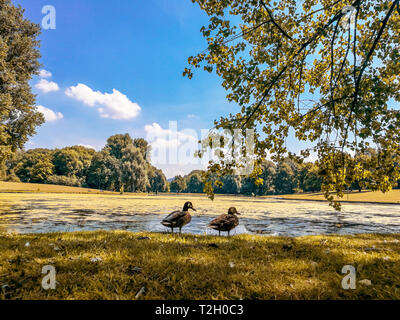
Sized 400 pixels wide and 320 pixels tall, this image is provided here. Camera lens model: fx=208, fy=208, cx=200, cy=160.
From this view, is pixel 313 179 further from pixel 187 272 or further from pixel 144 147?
pixel 187 272

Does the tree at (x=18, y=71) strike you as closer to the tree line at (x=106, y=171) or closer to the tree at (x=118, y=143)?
the tree line at (x=106, y=171)

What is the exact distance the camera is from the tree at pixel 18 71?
21203mm

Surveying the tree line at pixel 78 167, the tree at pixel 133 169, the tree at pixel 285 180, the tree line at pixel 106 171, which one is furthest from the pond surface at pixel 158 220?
the tree at pixel 285 180

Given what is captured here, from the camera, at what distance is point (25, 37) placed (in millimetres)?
22203

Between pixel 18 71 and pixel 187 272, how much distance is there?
3018cm

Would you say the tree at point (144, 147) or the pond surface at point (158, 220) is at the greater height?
the tree at point (144, 147)

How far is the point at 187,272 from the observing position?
3363mm

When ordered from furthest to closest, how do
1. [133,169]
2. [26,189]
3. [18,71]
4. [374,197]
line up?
[133,169], [26,189], [374,197], [18,71]

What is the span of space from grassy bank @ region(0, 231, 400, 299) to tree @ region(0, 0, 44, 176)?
2315cm

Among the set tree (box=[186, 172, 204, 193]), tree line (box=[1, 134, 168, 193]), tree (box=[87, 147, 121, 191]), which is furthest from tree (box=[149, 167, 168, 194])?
tree (box=[87, 147, 121, 191])

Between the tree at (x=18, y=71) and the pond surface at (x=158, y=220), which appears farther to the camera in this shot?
the tree at (x=18, y=71)

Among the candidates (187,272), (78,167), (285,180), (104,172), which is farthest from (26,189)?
(285,180)

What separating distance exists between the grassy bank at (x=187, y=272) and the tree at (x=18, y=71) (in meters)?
23.1
